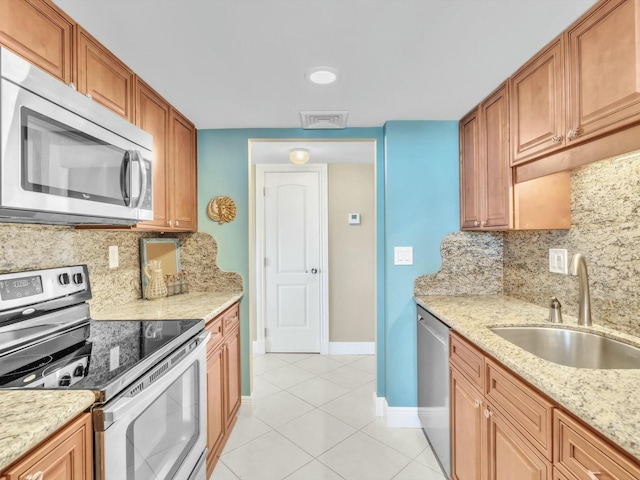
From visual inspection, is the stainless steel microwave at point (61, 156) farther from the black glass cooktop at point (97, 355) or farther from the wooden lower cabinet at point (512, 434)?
the wooden lower cabinet at point (512, 434)

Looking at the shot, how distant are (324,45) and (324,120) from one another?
34.2 inches

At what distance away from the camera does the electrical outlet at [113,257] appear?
2.02m

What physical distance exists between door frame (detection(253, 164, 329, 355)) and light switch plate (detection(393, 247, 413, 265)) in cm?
139

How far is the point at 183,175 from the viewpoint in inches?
91.6

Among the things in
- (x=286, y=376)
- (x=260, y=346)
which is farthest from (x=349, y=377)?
(x=260, y=346)

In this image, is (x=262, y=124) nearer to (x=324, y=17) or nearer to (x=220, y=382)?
(x=324, y=17)

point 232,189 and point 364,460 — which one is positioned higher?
point 232,189

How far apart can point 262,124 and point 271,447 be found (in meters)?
2.15

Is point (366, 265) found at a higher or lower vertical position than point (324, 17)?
lower

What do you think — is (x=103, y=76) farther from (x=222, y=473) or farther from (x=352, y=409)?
(x=352, y=409)

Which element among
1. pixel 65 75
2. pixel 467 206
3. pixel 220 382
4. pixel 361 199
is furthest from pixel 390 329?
pixel 65 75

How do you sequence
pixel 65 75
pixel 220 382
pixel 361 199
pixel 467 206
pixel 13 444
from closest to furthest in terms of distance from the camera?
pixel 13 444
pixel 65 75
pixel 220 382
pixel 467 206
pixel 361 199

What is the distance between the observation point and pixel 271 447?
2.14 meters

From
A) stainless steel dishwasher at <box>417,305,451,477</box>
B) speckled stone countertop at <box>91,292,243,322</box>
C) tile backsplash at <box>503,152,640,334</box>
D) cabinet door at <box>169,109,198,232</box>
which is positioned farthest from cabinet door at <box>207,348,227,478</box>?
tile backsplash at <box>503,152,640,334</box>
